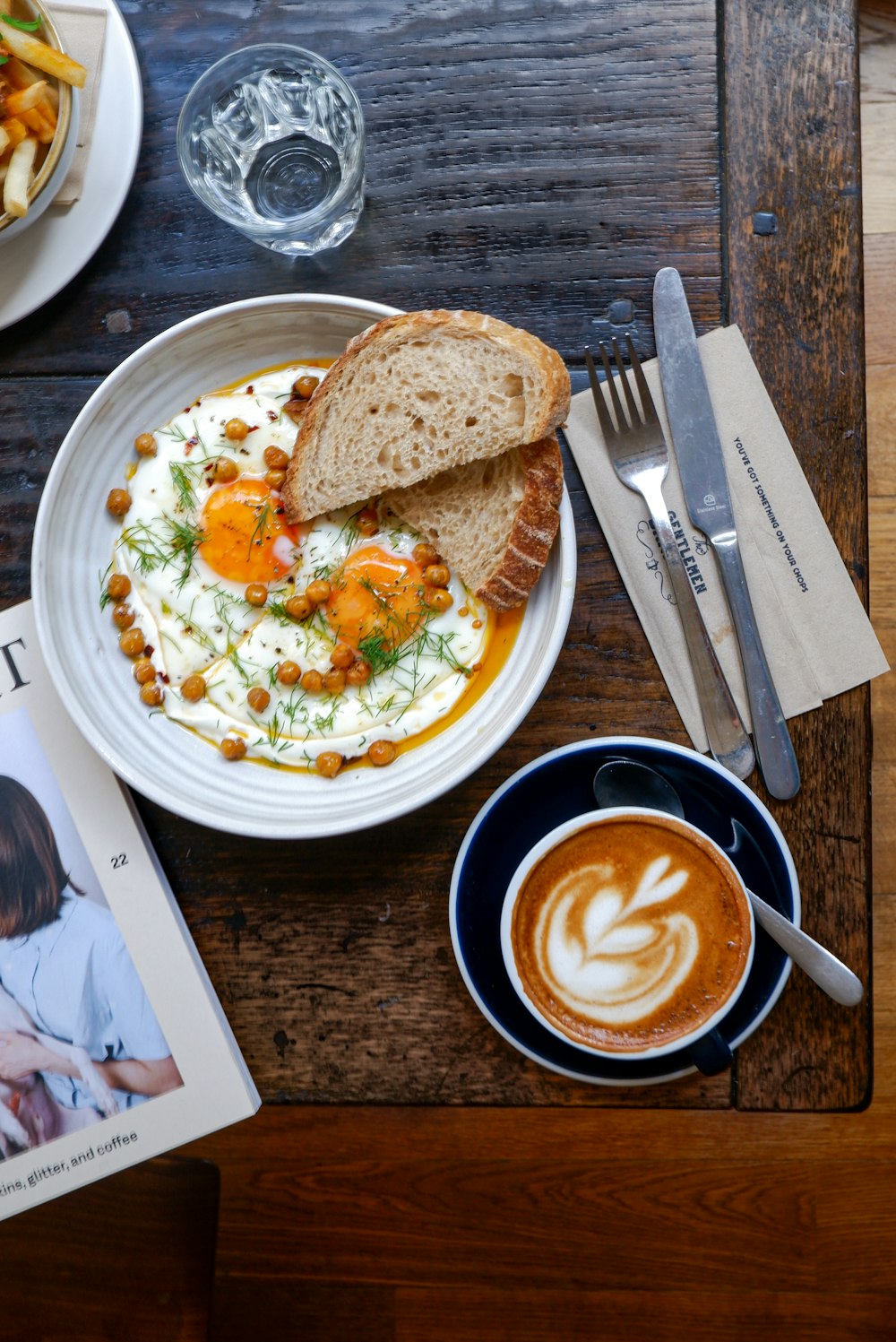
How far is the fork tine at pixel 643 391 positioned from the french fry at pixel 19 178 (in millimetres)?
892

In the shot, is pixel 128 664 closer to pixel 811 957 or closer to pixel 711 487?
pixel 711 487

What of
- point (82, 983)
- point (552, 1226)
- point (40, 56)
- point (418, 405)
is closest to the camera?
point (40, 56)

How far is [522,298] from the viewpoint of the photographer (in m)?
1.41

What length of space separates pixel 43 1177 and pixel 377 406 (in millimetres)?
1355

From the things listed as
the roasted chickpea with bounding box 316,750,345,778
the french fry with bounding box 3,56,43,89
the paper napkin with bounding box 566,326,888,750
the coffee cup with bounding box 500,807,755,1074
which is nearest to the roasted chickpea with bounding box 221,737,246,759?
the roasted chickpea with bounding box 316,750,345,778

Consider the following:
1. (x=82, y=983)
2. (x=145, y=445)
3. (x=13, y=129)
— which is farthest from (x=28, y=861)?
(x=13, y=129)

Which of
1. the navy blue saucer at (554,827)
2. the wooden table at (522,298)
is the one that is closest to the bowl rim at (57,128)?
the wooden table at (522,298)

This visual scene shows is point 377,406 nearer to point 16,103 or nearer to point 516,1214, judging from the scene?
point 16,103

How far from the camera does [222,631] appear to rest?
142 cm

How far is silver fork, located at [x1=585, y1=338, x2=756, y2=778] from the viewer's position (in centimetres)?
139

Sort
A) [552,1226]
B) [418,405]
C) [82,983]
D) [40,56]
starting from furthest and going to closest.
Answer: [552,1226] < [82,983] < [418,405] < [40,56]

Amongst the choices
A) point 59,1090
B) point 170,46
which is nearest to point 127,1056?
point 59,1090

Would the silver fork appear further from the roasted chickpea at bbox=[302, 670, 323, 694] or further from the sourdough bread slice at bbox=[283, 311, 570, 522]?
the roasted chickpea at bbox=[302, 670, 323, 694]

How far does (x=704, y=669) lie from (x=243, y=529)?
0.74 metres
